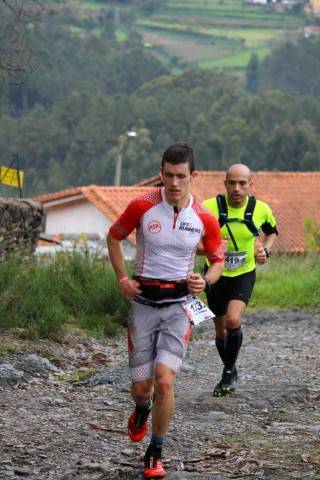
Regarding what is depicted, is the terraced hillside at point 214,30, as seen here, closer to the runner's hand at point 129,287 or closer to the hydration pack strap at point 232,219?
the hydration pack strap at point 232,219

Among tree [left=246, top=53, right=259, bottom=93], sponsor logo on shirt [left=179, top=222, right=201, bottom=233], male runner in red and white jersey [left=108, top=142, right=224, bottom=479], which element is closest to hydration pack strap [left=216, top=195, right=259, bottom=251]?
male runner in red and white jersey [left=108, top=142, right=224, bottom=479]

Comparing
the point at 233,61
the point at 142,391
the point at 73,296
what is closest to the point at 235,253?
the point at 142,391

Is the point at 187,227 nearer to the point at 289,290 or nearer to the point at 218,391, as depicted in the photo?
the point at 218,391

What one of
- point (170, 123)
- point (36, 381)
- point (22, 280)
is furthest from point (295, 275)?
point (170, 123)

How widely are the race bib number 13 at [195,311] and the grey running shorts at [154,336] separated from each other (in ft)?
0.10

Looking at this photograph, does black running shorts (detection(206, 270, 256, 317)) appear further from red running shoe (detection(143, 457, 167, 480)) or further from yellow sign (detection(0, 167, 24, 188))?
yellow sign (detection(0, 167, 24, 188))

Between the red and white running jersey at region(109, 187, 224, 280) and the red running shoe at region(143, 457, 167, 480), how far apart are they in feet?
3.41

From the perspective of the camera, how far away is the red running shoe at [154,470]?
6988mm

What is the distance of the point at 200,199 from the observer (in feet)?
165

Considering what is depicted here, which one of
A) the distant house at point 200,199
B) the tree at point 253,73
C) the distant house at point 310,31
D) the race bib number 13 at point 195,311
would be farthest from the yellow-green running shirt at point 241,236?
the distant house at point 310,31

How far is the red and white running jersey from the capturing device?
7.18m

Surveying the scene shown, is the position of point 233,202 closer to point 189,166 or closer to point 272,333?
point 189,166

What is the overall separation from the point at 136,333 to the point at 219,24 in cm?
13854

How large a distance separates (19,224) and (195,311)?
9790 millimetres
